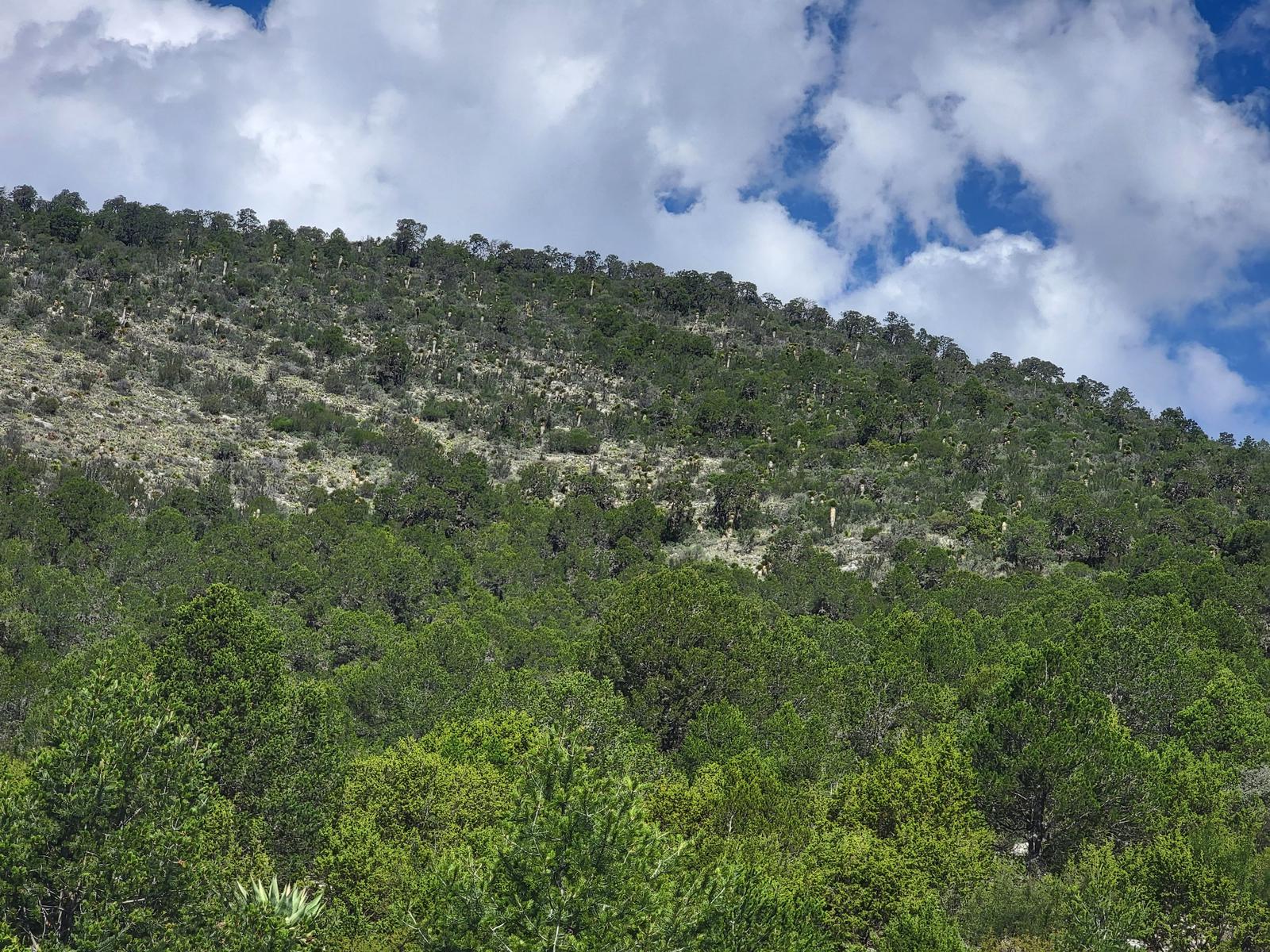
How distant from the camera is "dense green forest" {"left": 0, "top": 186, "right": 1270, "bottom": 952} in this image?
17422mm

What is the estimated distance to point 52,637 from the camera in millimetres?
51594

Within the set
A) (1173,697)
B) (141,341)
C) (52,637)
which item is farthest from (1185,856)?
(141,341)

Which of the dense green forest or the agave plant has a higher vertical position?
the dense green forest

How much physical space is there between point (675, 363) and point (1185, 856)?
119m

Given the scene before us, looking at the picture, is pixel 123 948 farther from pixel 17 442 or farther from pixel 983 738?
pixel 17 442

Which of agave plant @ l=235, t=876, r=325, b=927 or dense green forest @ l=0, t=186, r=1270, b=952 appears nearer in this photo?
agave plant @ l=235, t=876, r=325, b=927

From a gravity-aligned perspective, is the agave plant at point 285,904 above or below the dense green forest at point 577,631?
below

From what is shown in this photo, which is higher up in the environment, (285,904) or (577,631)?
(577,631)

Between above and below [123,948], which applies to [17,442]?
above

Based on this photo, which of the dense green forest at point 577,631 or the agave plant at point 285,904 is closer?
the agave plant at point 285,904

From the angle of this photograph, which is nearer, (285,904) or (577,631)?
(285,904)

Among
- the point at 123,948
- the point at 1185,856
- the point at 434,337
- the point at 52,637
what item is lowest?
the point at 123,948

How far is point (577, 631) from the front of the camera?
200ft

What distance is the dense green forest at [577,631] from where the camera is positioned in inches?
686
